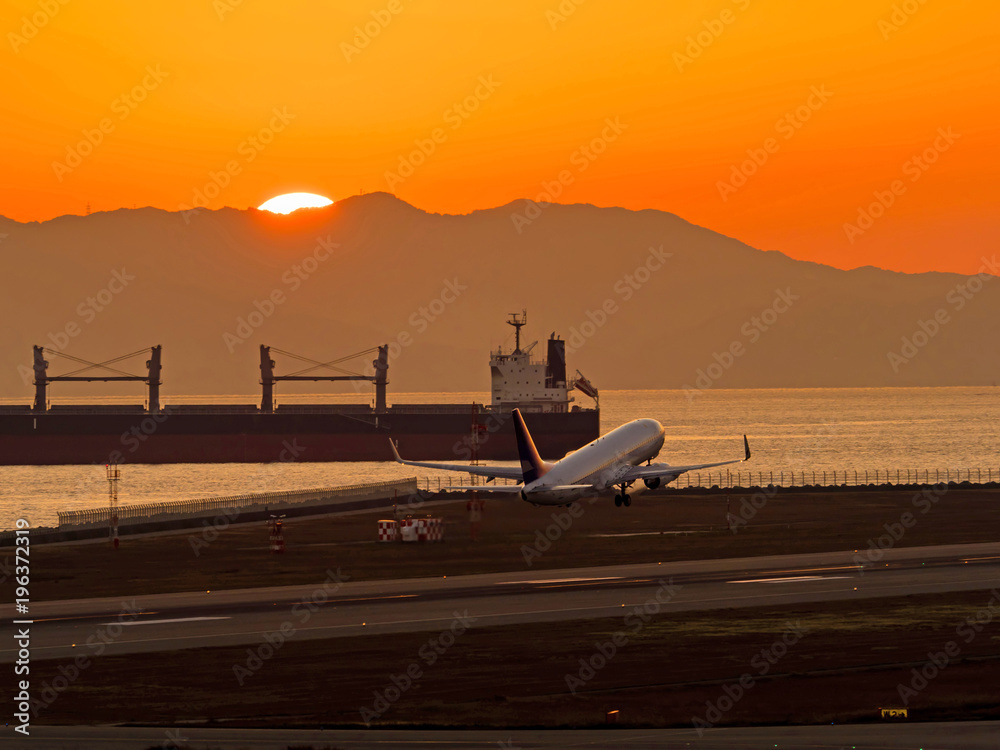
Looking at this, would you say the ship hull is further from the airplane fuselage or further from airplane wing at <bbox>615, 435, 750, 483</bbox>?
airplane wing at <bbox>615, 435, 750, 483</bbox>

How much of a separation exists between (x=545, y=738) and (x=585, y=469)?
1598 inches

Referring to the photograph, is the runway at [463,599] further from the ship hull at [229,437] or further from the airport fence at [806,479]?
the ship hull at [229,437]

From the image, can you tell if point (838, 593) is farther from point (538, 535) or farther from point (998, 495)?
point (998, 495)

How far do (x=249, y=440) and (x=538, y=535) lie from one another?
115776mm

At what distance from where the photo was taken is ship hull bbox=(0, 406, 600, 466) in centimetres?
17612

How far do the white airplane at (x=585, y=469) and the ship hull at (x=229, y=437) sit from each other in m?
97.7

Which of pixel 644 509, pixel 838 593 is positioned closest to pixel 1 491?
pixel 644 509

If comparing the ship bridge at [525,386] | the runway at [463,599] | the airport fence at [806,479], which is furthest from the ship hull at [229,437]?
the runway at [463,599]

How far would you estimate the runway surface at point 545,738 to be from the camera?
26.3 metres

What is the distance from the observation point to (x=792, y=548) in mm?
61688

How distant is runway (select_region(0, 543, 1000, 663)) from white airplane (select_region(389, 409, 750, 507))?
1022cm

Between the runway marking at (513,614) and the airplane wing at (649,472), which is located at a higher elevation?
the airplane wing at (649,472)

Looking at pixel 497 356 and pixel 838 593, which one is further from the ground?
pixel 497 356

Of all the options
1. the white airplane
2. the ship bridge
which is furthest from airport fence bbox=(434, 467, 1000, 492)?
the white airplane
